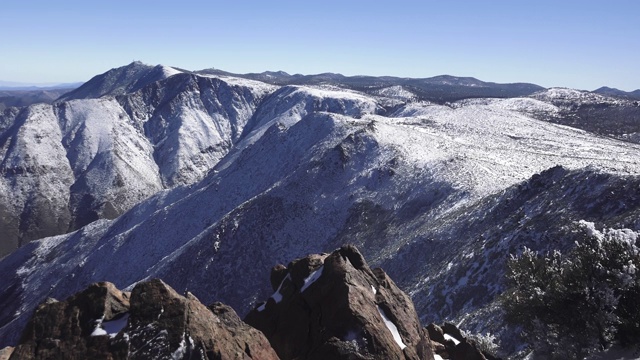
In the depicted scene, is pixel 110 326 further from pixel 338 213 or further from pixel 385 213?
pixel 338 213

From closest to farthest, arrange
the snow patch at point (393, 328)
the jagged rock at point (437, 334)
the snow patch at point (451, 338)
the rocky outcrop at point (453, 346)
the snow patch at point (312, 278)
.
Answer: the snow patch at point (393, 328) < the snow patch at point (312, 278) < the rocky outcrop at point (453, 346) < the jagged rock at point (437, 334) < the snow patch at point (451, 338)

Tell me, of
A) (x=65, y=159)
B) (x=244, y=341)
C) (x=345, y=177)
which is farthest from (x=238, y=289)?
(x=65, y=159)

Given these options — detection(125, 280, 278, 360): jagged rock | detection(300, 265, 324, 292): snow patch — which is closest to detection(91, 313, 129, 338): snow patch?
detection(125, 280, 278, 360): jagged rock

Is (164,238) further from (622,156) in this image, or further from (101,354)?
(622,156)

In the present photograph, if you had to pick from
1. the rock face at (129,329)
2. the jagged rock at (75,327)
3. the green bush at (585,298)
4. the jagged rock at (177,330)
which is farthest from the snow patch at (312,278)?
the green bush at (585,298)

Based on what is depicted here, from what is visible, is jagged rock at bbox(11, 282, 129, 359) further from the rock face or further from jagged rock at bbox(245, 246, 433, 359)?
jagged rock at bbox(245, 246, 433, 359)

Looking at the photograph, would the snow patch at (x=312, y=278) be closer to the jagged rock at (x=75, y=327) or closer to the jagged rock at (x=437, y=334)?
the jagged rock at (x=75, y=327)

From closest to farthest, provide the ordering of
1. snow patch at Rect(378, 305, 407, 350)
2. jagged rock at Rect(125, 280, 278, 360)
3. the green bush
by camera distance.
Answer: jagged rock at Rect(125, 280, 278, 360)
snow patch at Rect(378, 305, 407, 350)
the green bush
